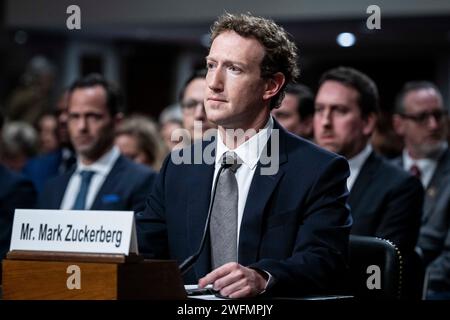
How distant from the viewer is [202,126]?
466cm

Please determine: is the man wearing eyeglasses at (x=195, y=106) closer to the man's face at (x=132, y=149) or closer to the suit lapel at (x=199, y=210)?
the man's face at (x=132, y=149)

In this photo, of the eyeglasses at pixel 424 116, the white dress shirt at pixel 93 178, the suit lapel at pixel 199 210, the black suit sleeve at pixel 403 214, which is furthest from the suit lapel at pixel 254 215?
the eyeglasses at pixel 424 116

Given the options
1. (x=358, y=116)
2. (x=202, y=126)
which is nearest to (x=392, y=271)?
(x=358, y=116)

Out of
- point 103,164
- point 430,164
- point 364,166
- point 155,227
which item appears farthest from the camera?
point 430,164

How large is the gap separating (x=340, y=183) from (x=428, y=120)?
9.55 feet

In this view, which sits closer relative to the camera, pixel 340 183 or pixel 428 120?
pixel 340 183

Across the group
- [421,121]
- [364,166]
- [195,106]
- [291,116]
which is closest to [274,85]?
[364,166]

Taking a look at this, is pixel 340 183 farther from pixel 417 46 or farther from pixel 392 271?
pixel 417 46

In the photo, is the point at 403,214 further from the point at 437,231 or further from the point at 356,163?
the point at 437,231

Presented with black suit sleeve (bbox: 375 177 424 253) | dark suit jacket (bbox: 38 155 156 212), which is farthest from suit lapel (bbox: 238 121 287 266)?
→ dark suit jacket (bbox: 38 155 156 212)

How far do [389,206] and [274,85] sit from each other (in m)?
1.37

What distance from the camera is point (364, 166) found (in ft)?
13.8

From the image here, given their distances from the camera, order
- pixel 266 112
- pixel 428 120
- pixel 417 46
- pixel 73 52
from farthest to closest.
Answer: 1. pixel 417 46
2. pixel 73 52
3. pixel 428 120
4. pixel 266 112

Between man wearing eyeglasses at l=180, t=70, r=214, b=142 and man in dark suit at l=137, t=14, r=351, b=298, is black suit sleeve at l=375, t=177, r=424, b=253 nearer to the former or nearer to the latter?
man wearing eyeglasses at l=180, t=70, r=214, b=142
